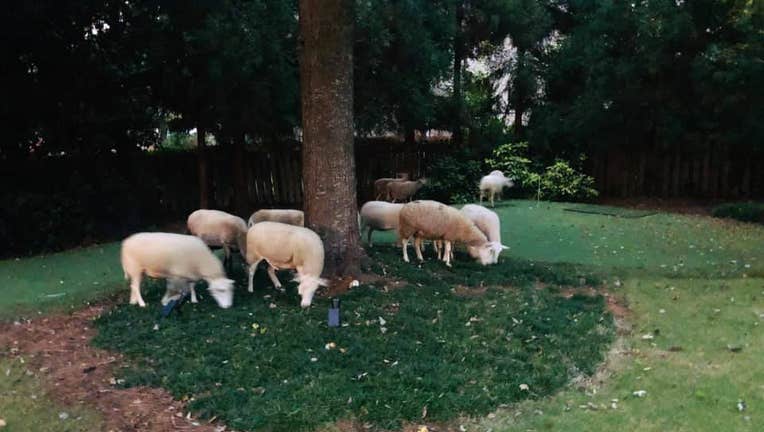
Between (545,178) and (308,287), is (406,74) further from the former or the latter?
(308,287)

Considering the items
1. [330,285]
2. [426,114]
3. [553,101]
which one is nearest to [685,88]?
[553,101]

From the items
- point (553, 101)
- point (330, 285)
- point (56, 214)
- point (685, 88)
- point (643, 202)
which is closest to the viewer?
point (330, 285)

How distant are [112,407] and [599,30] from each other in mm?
16129

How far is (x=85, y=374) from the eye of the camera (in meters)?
6.13

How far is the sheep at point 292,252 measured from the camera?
25.2ft

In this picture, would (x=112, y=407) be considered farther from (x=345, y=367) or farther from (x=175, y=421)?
(x=345, y=367)

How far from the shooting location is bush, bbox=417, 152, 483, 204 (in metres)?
18.9

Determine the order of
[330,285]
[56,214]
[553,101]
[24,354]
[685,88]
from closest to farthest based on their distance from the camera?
[24,354], [330,285], [56,214], [685,88], [553,101]

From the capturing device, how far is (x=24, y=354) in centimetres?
671

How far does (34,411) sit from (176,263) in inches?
97.0

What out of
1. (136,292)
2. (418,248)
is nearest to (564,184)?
(418,248)

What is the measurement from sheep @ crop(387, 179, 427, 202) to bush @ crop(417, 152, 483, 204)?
97cm

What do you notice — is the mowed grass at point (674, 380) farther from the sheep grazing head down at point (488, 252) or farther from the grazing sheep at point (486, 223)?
the grazing sheep at point (486, 223)

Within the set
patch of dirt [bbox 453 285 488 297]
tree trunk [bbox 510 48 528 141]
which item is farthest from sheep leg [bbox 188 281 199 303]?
tree trunk [bbox 510 48 528 141]
